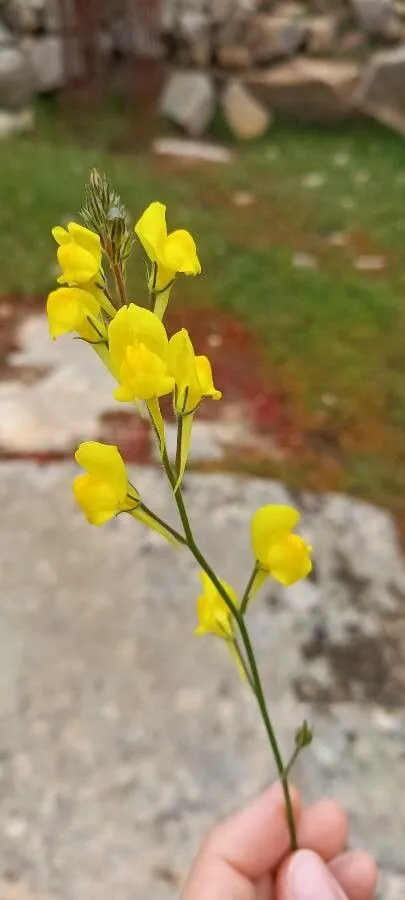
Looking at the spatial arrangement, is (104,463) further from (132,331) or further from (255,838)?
(255,838)

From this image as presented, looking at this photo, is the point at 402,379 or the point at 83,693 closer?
the point at 83,693

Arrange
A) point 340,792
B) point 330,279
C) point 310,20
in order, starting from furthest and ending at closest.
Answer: point 310,20
point 330,279
point 340,792

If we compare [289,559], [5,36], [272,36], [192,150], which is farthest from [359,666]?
[272,36]

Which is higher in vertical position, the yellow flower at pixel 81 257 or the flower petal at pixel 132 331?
the yellow flower at pixel 81 257

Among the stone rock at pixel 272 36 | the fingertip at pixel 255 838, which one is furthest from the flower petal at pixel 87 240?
the stone rock at pixel 272 36

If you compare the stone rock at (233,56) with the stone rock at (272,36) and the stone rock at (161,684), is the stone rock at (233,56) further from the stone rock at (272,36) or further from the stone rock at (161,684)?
the stone rock at (161,684)

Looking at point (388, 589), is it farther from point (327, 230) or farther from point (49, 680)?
point (327, 230)

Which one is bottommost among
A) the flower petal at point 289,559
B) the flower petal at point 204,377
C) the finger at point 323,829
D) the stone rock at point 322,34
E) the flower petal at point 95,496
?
the finger at point 323,829

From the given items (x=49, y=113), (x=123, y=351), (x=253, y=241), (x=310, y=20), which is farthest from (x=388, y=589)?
(x=310, y=20)
